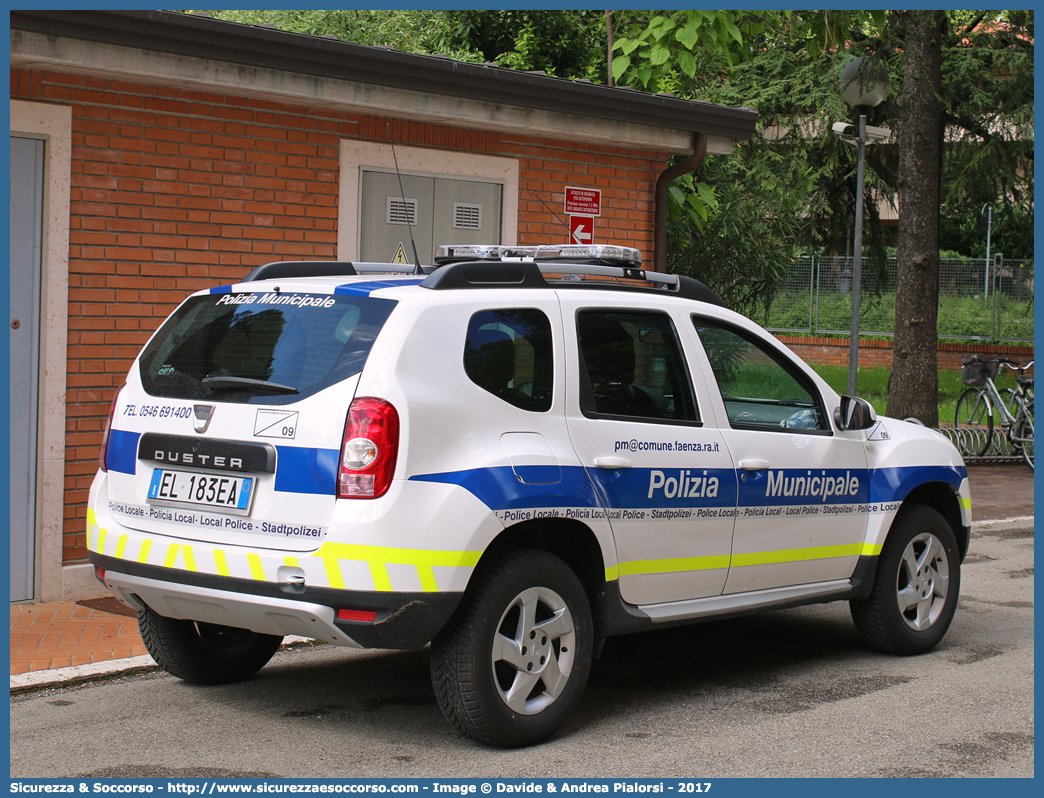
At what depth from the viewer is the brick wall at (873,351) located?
25.0 metres

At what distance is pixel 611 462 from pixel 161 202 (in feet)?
13.5

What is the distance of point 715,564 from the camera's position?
5.25 metres

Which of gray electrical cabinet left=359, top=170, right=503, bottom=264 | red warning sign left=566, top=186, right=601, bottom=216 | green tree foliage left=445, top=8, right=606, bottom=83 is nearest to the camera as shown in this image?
gray electrical cabinet left=359, top=170, right=503, bottom=264

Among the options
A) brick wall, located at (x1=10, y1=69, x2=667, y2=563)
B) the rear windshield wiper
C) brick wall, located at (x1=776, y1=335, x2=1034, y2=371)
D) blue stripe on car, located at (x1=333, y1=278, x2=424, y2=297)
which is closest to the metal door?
brick wall, located at (x1=10, y1=69, x2=667, y2=563)

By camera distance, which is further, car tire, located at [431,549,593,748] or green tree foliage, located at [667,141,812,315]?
green tree foliage, located at [667,141,812,315]

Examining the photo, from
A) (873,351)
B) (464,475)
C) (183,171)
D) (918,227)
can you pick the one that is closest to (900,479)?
(464,475)

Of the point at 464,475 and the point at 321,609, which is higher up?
the point at 464,475

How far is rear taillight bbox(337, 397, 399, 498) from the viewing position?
4141 mm

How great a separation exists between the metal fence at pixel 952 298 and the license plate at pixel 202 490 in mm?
21020

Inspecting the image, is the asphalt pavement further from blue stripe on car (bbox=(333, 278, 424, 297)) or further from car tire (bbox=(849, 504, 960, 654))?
car tire (bbox=(849, 504, 960, 654))

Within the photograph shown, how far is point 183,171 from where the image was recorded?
7598 mm

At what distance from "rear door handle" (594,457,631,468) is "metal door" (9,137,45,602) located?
13.1 feet

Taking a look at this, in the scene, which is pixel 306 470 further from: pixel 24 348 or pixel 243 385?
pixel 24 348
